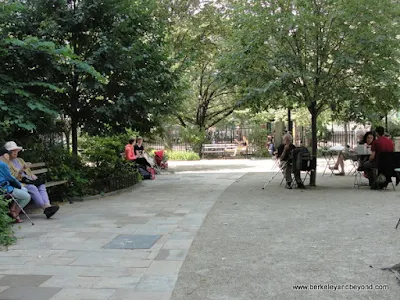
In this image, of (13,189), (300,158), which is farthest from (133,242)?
(300,158)

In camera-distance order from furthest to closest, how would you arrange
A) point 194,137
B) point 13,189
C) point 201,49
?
point 194,137, point 201,49, point 13,189

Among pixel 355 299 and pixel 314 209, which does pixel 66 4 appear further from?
pixel 355 299

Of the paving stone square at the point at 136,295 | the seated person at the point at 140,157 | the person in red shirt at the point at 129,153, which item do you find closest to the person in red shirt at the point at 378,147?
the person in red shirt at the point at 129,153

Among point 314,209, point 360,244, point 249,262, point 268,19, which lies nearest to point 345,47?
point 268,19

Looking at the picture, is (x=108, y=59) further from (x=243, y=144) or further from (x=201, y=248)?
(x=243, y=144)

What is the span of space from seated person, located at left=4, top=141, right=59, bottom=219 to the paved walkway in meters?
0.25

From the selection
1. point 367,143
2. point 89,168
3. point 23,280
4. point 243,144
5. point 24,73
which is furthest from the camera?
point 243,144

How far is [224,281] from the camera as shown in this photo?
4145 millimetres

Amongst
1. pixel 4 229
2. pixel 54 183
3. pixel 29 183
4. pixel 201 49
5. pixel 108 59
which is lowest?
pixel 4 229

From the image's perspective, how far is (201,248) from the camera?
541cm

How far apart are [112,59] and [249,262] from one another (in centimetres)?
653

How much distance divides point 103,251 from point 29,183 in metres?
2.97

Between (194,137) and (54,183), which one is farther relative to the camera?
(194,137)

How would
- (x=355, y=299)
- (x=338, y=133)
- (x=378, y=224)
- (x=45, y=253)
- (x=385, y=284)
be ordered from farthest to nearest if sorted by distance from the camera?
(x=338, y=133), (x=378, y=224), (x=45, y=253), (x=385, y=284), (x=355, y=299)
